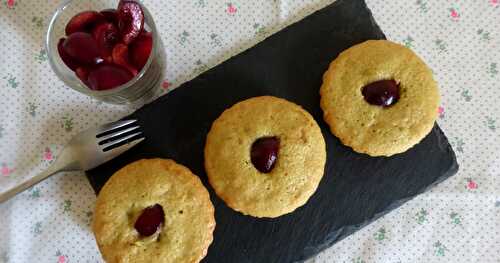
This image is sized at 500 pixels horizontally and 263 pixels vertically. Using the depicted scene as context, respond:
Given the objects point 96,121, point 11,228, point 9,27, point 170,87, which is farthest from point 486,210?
point 9,27

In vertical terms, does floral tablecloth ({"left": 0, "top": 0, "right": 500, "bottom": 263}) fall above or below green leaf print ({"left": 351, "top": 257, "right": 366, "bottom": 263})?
above

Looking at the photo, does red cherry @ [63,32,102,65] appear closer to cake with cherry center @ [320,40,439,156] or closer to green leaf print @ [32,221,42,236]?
green leaf print @ [32,221,42,236]

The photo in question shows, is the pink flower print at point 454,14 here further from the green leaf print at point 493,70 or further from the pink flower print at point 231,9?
the pink flower print at point 231,9

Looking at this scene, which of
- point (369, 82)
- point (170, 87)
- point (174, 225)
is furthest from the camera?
point (170, 87)

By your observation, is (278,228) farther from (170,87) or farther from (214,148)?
(170,87)

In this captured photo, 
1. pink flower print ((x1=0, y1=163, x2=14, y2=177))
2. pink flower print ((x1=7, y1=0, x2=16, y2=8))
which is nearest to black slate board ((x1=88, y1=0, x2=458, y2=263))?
pink flower print ((x1=0, y1=163, x2=14, y2=177))

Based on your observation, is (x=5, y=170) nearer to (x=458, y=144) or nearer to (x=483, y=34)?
(x=458, y=144)

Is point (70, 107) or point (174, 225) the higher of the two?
point (70, 107)
